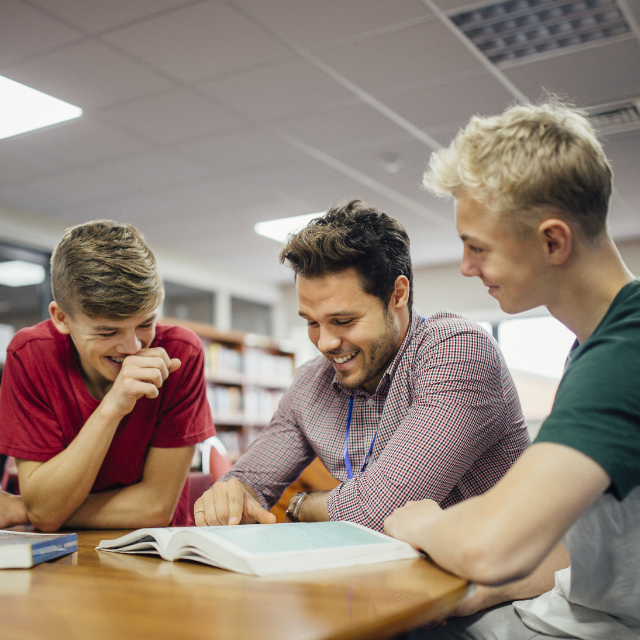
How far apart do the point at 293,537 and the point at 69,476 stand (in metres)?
0.73

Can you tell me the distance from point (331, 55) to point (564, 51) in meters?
1.12

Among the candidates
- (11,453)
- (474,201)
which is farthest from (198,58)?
(474,201)

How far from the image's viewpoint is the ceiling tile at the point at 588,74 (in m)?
3.25

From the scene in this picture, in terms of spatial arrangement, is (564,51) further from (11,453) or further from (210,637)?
(210,637)

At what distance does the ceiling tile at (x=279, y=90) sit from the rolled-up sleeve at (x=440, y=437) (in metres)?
2.35

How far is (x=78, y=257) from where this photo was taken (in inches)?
59.2

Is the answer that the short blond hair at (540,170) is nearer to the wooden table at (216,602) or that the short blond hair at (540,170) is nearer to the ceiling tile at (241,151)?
the wooden table at (216,602)

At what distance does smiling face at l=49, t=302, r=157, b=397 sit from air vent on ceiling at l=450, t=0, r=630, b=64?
6.93 feet

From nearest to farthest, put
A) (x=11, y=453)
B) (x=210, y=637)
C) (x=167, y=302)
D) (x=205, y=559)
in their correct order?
(x=210, y=637) < (x=205, y=559) < (x=11, y=453) < (x=167, y=302)

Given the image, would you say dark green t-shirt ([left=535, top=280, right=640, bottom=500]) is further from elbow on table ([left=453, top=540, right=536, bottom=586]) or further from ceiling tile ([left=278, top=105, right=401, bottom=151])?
ceiling tile ([left=278, top=105, right=401, bottom=151])

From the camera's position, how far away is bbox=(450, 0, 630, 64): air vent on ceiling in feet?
9.46

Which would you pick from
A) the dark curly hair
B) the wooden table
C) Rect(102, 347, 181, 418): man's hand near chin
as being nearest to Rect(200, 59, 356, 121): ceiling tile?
the dark curly hair

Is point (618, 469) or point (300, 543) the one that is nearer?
point (618, 469)

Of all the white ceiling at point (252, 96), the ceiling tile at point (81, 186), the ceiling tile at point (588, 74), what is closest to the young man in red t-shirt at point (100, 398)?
the white ceiling at point (252, 96)
